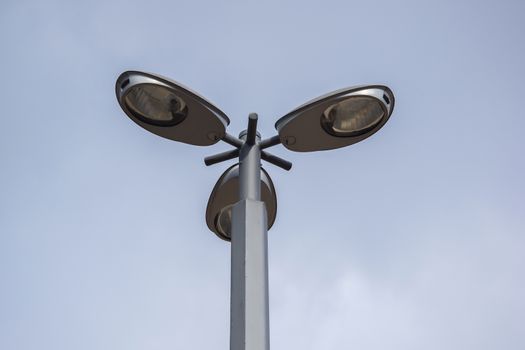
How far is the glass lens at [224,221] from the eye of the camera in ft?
16.6

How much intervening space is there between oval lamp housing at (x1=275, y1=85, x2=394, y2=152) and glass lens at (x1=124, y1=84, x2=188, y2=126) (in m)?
0.58

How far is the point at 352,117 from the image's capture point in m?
4.69

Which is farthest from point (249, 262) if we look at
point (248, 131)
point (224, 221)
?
point (224, 221)

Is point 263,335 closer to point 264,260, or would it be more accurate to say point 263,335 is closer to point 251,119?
point 264,260

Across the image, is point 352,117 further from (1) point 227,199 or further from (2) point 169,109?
(2) point 169,109

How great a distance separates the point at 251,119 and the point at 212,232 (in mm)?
957

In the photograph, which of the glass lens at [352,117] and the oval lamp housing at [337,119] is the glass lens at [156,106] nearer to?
the oval lamp housing at [337,119]

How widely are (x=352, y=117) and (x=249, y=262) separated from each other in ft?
3.82

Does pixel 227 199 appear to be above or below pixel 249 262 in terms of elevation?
above

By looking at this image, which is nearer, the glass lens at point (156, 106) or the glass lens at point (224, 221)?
the glass lens at point (156, 106)

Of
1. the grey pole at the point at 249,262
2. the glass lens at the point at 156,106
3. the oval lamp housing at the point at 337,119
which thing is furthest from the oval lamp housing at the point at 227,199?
the glass lens at the point at 156,106

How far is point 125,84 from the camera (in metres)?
4.41

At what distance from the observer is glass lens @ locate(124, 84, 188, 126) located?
14.9 feet

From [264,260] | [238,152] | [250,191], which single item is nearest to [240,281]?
[264,260]
